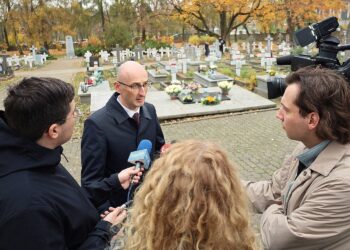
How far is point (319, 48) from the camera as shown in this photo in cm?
232

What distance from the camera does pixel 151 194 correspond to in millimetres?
1260

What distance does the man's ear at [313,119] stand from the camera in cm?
177

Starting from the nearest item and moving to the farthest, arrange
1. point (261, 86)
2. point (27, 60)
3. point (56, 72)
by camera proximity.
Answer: point (261, 86), point (56, 72), point (27, 60)

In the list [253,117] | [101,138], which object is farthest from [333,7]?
[101,138]

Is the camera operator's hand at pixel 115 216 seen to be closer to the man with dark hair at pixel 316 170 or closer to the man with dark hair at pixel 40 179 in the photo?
the man with dark hair at pixel 40 179

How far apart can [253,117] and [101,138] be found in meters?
6.80

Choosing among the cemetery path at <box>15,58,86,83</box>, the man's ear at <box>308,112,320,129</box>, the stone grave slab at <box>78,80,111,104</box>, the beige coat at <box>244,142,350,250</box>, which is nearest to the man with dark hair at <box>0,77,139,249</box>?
the beige coat at <box>244,142,350,250</box>

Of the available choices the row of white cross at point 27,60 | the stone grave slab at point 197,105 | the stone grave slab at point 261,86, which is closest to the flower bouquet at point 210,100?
the stone grave slab at point 197,105

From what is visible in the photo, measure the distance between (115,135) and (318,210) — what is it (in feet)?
5.32

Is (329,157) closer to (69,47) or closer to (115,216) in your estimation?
(115,216)

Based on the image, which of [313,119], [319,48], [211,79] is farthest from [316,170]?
[211,79]

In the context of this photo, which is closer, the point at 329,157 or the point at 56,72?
the point at 329,157

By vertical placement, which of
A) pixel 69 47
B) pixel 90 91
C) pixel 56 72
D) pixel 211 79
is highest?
pixel 69 47

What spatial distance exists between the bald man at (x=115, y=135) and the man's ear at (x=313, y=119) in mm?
1281
